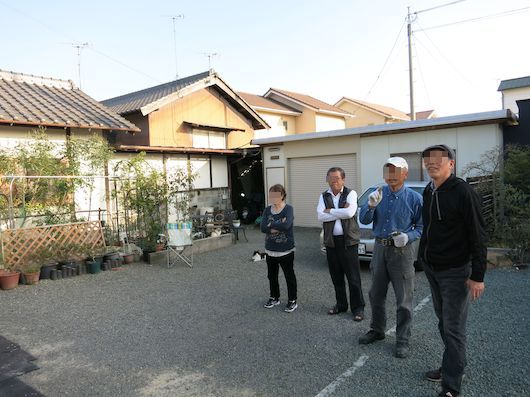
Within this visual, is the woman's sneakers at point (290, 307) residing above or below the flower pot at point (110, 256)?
below

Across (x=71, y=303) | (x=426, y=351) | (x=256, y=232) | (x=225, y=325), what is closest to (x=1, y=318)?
(x=71, y=303)

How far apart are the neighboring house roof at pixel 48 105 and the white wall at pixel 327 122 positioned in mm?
14068

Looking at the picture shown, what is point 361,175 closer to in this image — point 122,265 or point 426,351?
point 122,265

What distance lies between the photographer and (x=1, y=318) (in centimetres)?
505

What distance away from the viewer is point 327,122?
79.0 ft

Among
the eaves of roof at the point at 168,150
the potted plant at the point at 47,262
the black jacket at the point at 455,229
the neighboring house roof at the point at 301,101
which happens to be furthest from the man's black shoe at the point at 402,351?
the neighboring house roof at the point at 301,101

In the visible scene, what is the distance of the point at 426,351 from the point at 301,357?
44.9 inches

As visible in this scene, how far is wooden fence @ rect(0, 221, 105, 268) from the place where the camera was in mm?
6777

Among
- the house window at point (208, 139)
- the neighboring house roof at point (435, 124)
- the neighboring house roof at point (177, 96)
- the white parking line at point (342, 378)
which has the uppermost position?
the neighboring house roof at point (177, 96)

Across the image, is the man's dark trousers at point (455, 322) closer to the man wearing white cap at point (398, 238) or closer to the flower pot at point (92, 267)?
the man wearing white cap at point (398, 238)

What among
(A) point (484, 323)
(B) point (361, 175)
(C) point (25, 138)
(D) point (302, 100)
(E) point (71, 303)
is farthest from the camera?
(D) point (302, 100)

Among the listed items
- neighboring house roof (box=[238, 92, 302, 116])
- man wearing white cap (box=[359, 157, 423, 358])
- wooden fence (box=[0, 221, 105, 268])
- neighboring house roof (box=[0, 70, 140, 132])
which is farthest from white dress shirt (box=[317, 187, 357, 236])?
neighboring house roof (box=[238, 92, 302, 116])

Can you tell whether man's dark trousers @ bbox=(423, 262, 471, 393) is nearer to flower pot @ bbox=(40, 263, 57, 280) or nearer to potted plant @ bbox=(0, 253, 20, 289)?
potted plant @ bbox=(0, 253, 20, 289)

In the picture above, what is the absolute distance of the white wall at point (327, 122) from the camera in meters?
23.0
